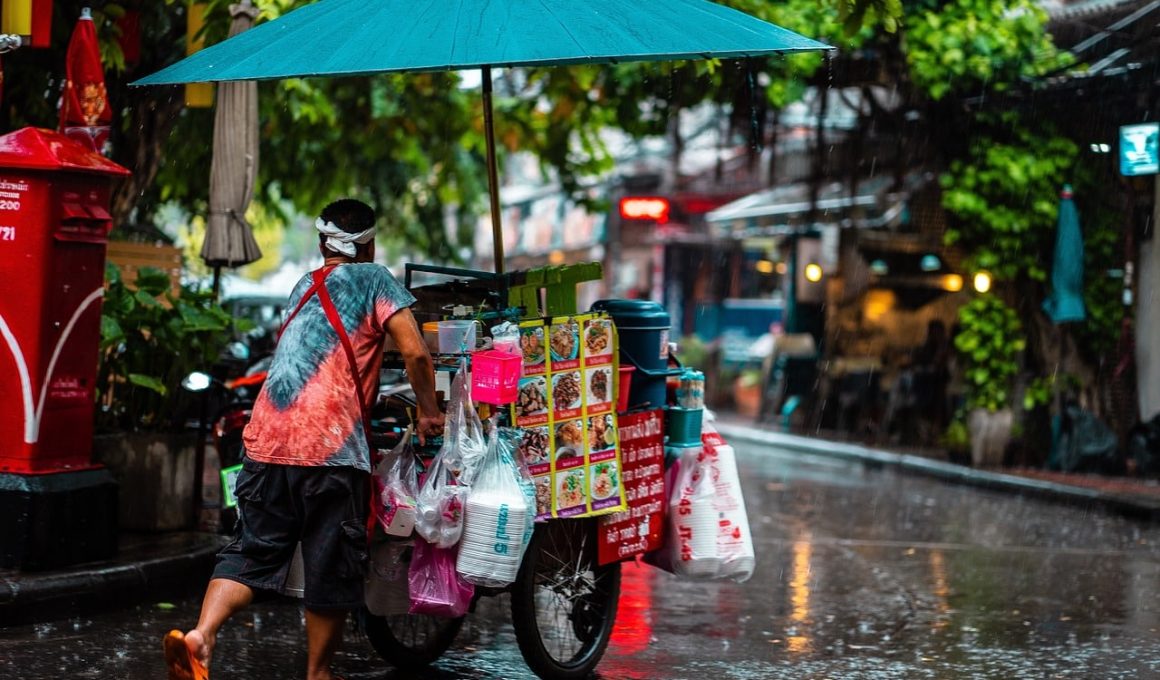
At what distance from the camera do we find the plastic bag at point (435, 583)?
4.90 m

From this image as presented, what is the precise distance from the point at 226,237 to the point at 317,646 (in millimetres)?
5290

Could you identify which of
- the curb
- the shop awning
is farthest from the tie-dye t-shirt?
the shop awning

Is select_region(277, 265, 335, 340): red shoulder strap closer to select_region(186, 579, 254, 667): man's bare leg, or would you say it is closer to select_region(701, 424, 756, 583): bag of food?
select_region(186, 579, 254, 667): man's bare leg

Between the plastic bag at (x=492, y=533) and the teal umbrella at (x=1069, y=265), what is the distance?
36.7 feet

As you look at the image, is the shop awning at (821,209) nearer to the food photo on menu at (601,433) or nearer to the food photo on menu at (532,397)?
the food photo on menu at (601,433)

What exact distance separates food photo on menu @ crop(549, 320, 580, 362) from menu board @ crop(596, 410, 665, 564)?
0.43 meters

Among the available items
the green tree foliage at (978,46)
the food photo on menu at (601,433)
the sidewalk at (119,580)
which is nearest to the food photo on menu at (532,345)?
the food photo on menu at (601,433)

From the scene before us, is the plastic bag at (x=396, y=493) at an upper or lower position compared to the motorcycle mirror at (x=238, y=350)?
lower

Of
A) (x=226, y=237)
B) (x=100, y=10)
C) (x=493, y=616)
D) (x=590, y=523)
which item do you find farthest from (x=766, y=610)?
(x=100, y=10)

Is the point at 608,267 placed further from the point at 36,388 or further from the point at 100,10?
the point at 36,388

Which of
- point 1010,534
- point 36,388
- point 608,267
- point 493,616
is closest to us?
point 36,388

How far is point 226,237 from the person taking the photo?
9469mm

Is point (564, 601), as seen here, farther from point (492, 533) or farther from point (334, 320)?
point (334, 320)

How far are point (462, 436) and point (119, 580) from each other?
8.32 feet
